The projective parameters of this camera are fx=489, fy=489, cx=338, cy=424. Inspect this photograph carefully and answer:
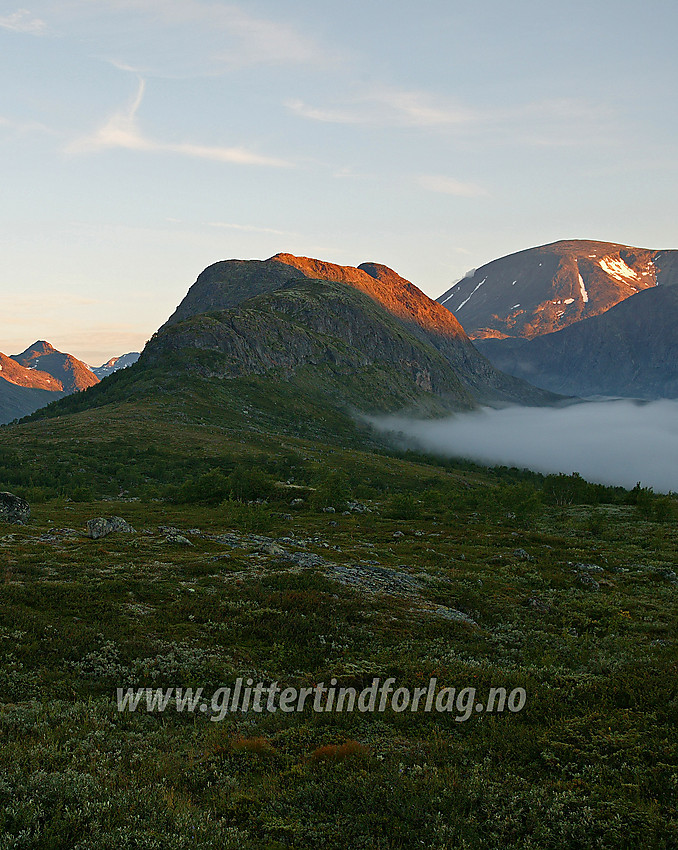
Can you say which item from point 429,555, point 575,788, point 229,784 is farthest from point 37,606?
point 429,555

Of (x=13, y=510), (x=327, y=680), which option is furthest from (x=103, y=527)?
(x=327, y=680)

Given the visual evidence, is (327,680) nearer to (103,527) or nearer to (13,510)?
(103,527)

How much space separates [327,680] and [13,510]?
173 feet

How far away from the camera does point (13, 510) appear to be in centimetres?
5731

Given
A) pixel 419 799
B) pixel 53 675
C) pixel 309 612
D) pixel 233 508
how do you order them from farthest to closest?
pixel 233 508 < pixel 309 612 < pixel 53 675 < pixel 419 799

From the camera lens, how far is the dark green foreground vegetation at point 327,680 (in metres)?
11.7

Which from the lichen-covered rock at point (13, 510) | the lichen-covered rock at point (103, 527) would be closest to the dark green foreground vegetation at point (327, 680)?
the lichen-covered rock at point (103, 527)

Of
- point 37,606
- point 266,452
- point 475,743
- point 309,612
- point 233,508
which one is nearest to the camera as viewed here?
point 475,743

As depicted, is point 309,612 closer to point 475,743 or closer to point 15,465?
point 475,743

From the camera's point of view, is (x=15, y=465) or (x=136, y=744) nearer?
(x=136, y=744)

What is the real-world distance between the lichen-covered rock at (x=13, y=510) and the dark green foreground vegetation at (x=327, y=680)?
719cm

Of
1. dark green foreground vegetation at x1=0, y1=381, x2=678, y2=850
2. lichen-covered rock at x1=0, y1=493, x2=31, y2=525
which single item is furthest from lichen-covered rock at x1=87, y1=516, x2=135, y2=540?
lichen-covered rock at x1=0, y1=493, x2=31, y2=525

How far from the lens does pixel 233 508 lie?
7025cm

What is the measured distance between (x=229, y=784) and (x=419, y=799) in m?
4.99
